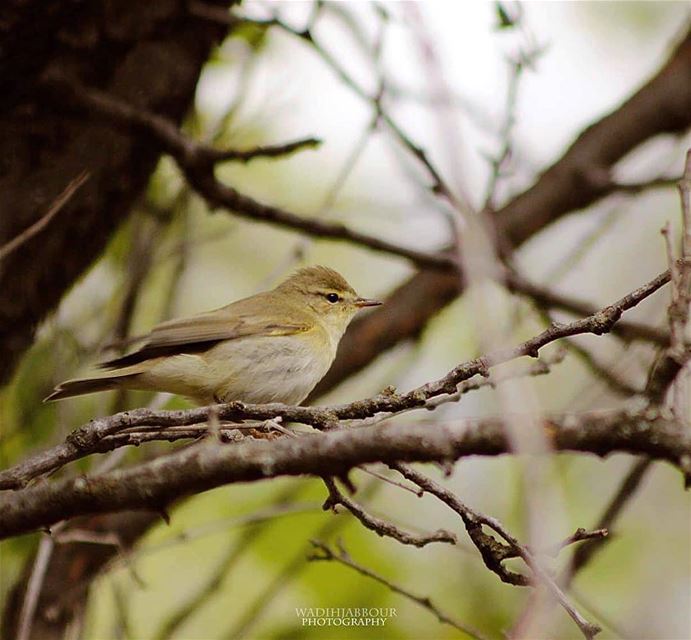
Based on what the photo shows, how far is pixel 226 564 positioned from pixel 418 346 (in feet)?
5.25

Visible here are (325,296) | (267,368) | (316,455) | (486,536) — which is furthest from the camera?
(325,296)

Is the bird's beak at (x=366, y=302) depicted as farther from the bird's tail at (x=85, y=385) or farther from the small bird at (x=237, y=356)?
the bird's tail at (x=85, y=385)

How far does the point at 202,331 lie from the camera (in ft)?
15.0

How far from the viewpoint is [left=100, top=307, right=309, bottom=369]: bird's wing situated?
4.28 m

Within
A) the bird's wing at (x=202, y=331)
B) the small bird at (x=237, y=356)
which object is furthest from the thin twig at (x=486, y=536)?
the bird's wing at (x=202, y=331)

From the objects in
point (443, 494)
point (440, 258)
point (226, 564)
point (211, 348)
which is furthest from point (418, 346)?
point (443, 494)

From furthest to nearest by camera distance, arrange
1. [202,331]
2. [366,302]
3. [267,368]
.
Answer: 1. [366,302]
2. [267,368]
3. [202,331]

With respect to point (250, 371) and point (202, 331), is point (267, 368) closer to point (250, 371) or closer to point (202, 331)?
point (250, 371)

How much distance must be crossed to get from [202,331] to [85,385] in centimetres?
81

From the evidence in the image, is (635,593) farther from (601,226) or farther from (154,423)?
(154,423)

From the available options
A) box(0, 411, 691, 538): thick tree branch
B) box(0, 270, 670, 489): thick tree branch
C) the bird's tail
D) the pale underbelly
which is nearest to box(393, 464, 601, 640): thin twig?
box(0, 270, 670, 489): thick tree branch

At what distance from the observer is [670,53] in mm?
5555

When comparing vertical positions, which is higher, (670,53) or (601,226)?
(670,53)

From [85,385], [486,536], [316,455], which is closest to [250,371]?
[85,385]
